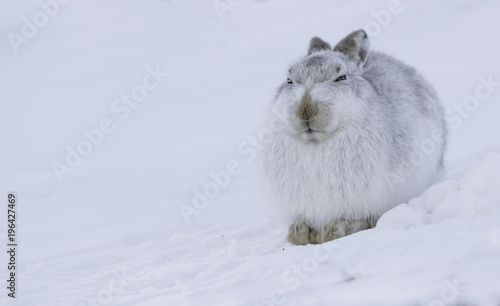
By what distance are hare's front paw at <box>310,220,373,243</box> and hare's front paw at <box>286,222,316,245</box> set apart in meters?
0.10

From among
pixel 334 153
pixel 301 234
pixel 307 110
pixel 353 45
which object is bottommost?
pixel 301 234

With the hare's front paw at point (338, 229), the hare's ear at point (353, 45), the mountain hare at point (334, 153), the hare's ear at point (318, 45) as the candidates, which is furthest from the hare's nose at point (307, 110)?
the hare's ear at point (318, 45)

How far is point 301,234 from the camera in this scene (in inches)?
167

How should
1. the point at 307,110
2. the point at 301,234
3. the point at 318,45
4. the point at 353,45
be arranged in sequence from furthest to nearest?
the point at 318,45
the point at 353,45
the point at 301,234
the point at 307,110

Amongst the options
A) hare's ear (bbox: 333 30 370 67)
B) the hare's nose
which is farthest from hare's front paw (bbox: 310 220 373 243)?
hare's ear (bbox: 333 30 370 67)

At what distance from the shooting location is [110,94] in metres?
10.1

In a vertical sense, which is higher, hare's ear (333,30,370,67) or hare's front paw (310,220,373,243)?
hare's ear (333,30,370,67)

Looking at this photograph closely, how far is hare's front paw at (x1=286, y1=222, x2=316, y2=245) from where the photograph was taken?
4238mm

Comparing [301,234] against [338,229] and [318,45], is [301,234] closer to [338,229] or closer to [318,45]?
[338,229]

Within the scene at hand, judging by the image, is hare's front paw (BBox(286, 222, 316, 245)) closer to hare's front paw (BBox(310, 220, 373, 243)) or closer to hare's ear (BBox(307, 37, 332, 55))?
hare's front paw (BBox(310, 220, 373, 243))

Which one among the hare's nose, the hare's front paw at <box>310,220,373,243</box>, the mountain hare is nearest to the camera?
the hare's nose

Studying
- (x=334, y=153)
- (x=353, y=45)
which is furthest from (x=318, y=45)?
(x=334, y=153)

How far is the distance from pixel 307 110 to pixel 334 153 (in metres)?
0.40

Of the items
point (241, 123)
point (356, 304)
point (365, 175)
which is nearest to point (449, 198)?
point (365, 175)
